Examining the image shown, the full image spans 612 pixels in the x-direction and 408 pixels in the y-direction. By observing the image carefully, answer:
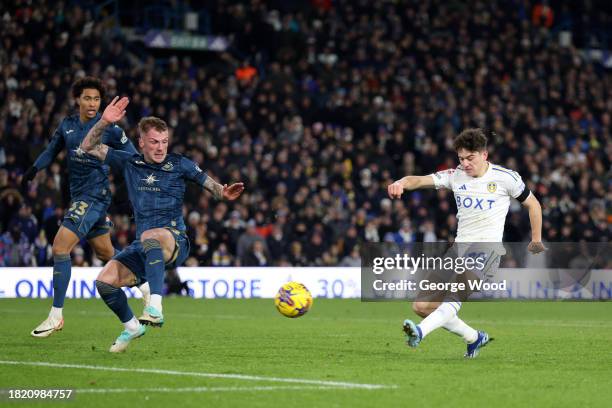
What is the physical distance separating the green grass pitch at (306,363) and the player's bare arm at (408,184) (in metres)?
1.52

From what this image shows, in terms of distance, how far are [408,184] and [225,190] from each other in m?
1.67

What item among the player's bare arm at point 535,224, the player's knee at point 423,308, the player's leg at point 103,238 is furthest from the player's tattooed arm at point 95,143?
the player's bare arm at point 535,224

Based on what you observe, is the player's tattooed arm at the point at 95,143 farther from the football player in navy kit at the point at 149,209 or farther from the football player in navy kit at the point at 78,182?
the football player in navy kit at the point at 78,182

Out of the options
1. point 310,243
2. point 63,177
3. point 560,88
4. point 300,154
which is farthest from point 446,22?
point 63,177

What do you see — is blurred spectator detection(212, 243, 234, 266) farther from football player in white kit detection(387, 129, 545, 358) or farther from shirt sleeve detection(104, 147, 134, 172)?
football player in white kit detection(387, 129, 545, 358)

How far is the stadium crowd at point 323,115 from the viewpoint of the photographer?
24.6 meters

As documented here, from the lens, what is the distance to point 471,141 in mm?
11352

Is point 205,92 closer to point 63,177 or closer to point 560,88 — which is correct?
point 63,177

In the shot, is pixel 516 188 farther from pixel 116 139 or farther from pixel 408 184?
pixel 116 139

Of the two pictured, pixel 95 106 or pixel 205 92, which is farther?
pixel 205 92

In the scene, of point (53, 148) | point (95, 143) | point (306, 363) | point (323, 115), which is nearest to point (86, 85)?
point (53, 148)

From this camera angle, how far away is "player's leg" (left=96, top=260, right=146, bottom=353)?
11352mm

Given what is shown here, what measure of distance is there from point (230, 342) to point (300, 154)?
14.6 metres

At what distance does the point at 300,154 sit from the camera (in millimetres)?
27469
